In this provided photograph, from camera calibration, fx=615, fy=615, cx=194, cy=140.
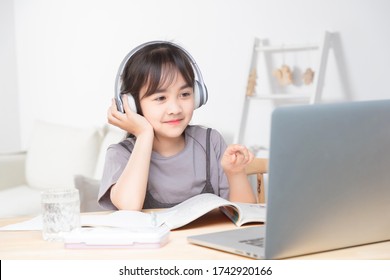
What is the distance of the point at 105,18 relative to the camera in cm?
382

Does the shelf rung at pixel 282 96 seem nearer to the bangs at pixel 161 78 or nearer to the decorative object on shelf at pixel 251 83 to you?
the decorative object on shelf at pixel 251 83

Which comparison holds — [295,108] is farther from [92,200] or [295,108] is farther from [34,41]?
[34,41]

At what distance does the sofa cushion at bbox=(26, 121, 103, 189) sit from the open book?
2.16m

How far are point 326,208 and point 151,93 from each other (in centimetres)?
76

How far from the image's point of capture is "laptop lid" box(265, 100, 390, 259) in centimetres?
78

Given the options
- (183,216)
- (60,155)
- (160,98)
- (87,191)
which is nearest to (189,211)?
(183,216)

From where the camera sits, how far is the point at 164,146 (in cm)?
162

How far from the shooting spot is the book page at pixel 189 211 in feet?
3.60

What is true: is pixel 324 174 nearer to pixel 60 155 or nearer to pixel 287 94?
pixel 287 94

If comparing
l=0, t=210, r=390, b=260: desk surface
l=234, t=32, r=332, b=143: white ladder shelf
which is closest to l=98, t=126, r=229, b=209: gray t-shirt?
l=0, t=210, r=390, b=260: desk surface

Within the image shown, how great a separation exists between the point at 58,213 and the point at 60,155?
2398 millimetres

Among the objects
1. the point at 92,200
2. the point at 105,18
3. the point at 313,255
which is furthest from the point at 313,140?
the point at 105,18

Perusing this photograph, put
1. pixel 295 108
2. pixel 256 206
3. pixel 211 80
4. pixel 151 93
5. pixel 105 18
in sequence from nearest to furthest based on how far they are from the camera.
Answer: pixel 295 108 < pixel 256 206 < pixel 151 93 < pixel 211 80 < pixel 105 18

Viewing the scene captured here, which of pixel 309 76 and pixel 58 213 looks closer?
pixel 58 213
